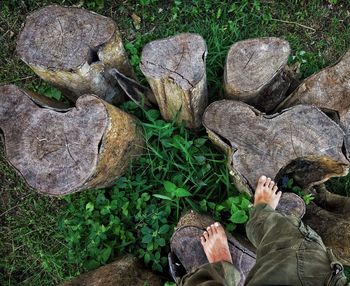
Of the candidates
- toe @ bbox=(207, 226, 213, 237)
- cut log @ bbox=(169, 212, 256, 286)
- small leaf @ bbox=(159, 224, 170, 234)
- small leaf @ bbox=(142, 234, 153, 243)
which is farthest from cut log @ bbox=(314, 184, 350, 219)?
small leaf @ bbox=(142, 234, 153, 243)

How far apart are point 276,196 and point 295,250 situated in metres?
0.39

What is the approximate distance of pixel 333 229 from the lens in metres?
2.80

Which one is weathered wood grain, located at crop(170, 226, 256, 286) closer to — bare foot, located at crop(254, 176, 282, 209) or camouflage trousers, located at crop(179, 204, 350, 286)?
camouflage trousers, located at crop(179, 204, 350, 286)

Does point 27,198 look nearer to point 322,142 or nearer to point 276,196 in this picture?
point 276,196

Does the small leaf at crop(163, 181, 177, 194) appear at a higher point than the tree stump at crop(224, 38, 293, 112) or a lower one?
lower

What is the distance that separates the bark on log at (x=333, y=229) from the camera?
2740 millimetres

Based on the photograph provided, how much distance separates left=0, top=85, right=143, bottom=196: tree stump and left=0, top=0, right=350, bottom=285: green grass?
1.91ft

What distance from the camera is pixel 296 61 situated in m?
3.41

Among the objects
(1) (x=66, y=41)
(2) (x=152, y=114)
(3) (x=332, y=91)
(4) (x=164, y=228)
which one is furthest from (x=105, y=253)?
(3) (x=332, y=91)

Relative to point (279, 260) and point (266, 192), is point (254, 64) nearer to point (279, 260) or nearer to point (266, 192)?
point (266, 192)

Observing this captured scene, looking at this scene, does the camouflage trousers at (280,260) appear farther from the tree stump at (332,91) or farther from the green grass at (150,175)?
the tree stump at (332,91)

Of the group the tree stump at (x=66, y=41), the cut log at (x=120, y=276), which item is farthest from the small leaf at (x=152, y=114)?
the cut log at (x=120, y=276)

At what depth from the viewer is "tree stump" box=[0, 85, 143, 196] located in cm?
237

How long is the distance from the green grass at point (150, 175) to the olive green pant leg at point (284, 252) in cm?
20
